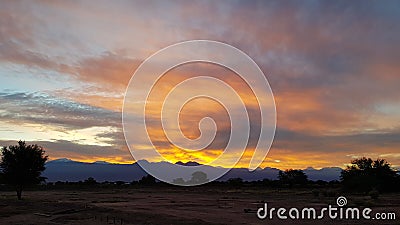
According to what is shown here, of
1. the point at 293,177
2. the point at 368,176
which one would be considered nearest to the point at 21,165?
the point at 368,176

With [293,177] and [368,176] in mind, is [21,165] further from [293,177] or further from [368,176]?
[293,177]

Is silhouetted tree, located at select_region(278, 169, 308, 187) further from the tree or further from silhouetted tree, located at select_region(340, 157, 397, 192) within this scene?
the tree

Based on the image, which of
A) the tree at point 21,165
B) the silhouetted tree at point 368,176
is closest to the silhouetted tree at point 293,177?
the silhouetted tree at point 368,176

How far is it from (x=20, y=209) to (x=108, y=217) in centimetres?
1123

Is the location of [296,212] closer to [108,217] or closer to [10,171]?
[108,217]

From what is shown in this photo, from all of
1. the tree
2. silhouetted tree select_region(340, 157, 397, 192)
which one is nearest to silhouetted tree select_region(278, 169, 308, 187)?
silhouetted tree select_region(340, 157, 397, 192)

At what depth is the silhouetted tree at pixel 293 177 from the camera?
5212 inches

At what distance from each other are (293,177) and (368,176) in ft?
183

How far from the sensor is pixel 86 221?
29.7 m

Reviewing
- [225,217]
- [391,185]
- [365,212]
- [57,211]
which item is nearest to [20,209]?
[57,211]

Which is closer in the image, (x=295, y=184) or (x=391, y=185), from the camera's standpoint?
(x=391, y=185)

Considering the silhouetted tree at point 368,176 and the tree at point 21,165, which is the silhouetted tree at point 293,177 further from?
the tree at point 21,165

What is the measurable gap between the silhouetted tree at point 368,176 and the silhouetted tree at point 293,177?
43532mm

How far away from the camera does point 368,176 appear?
258ft
